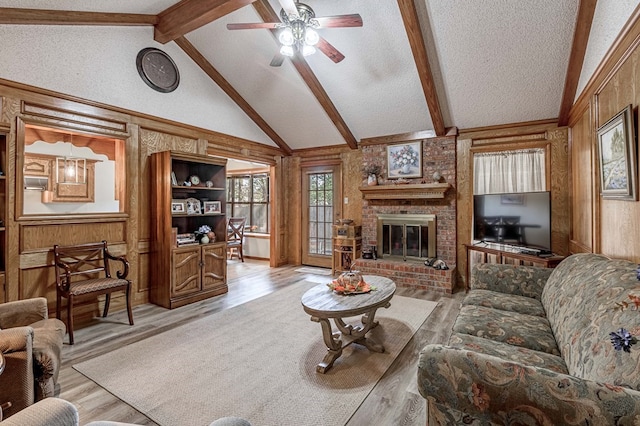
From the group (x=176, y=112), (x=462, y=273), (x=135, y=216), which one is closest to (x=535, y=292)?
(x=462, y=273)

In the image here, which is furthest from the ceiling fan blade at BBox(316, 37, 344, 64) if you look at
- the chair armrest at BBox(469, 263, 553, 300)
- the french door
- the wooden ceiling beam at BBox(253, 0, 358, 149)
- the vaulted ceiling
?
the french door

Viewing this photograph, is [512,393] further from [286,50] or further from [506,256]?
[506,256]

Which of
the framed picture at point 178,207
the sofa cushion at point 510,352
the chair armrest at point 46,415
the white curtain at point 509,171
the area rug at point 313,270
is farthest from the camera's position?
the area rug at point 313,270

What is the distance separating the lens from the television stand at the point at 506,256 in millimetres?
3483

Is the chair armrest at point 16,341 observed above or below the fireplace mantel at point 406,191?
below

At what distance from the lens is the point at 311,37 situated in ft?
9.16

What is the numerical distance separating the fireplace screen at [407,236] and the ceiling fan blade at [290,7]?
359 centimetres

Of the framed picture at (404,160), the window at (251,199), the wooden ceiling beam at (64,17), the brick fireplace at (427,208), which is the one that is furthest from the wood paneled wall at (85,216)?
the brick fireplace at (427,208)

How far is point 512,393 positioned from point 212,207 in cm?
427

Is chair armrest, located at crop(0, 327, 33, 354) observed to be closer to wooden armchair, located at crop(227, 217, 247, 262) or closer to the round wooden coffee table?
the round wooden coffee table

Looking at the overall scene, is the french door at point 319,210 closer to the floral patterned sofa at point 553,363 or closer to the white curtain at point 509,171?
the white curtain at point 509,171

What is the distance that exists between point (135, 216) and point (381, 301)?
328 cm

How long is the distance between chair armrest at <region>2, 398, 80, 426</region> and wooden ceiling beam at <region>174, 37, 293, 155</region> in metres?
4.40

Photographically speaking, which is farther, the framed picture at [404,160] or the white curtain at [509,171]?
the framed picture at [404,160]
